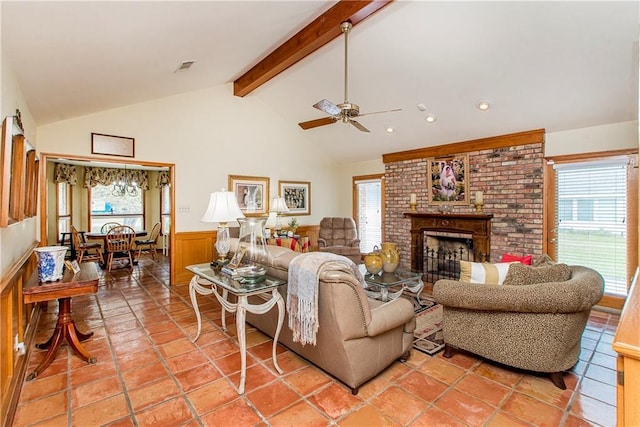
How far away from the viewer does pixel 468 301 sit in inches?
94.3

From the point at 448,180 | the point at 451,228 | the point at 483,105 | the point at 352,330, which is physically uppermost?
the point at 483,105

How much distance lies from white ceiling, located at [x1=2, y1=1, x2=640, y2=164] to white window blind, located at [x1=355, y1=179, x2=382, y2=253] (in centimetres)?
219

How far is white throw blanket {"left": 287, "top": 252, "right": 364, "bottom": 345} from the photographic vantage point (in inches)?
84.1

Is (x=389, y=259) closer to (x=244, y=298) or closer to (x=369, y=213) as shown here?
(x=244, y=298)

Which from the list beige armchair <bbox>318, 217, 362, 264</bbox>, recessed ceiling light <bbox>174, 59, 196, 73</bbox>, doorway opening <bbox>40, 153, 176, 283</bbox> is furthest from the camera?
beige armchair <bbox>318, 217, 362, 264</bbox>

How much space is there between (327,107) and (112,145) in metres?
3.59

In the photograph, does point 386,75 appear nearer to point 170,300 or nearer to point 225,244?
point 225,244

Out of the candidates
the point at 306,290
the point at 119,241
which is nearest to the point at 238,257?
the point at 306,290

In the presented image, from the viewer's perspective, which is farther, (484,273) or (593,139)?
(593,139)

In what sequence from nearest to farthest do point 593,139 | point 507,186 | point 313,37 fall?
point 313,37, point 593,139, point 507,186

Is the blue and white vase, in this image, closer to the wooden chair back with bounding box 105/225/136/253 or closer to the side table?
the side table

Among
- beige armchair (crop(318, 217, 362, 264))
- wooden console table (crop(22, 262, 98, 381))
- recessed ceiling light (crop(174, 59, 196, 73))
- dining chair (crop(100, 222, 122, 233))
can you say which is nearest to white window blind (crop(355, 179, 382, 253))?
A: beige armchair (crop(318, 217, 362, 264))

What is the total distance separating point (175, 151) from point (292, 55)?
2.66m

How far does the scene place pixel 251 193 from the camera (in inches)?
245
